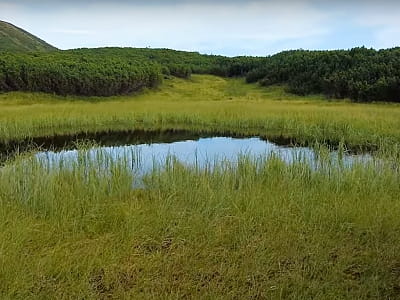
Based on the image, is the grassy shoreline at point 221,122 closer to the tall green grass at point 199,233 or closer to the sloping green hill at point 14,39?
the tall green grass at point 199,233

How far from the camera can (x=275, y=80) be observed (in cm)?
4850

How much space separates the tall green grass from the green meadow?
0.02 m

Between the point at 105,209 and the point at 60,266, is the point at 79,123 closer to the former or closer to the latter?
the point at 105,209

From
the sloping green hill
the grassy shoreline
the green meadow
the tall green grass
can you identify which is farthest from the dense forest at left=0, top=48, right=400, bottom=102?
the sloping green hill

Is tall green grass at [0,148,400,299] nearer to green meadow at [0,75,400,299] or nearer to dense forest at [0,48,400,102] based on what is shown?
green meadow at [0,75,400,299]

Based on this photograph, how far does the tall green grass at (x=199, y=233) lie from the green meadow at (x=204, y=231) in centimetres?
2

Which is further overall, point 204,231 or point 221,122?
point 221,122

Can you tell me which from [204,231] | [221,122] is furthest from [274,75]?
[204,231]

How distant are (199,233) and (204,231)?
7cm

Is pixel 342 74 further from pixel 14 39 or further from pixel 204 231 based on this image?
pixel 14 39

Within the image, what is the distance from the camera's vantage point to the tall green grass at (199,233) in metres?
3.93

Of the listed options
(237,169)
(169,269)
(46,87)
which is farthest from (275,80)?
(169,269)

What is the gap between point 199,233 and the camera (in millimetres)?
5215

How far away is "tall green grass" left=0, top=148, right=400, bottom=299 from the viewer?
3.93 metres
